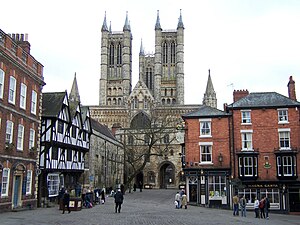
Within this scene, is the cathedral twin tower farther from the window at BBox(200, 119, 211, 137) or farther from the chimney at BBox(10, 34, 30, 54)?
the chimney at BBox(10, 34, 30, 54)

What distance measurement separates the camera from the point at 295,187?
106 feet

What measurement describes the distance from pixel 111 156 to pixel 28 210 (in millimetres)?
29336

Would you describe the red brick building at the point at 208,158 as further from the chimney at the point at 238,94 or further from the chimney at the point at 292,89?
the chimney at the point at 292,89

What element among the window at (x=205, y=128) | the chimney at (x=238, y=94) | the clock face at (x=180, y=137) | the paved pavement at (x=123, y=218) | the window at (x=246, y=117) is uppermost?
the chimney at (x=238, y=94)

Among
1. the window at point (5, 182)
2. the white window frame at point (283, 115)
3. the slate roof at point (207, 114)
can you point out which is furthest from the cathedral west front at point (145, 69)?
the window at point (5, 182)

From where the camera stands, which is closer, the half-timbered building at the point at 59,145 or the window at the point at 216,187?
the half-timbered building at the point at 59,145

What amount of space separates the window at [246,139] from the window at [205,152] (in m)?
3.06

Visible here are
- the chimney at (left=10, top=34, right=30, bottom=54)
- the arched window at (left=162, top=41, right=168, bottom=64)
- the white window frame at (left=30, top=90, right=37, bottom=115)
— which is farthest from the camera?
the arched window at (left=162, top=41, right=168, bottom=64)

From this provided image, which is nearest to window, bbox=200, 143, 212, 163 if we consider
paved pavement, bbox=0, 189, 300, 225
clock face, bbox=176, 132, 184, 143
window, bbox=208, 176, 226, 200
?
window, bbox=208, 176, 226, 200

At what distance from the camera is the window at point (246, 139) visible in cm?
3362

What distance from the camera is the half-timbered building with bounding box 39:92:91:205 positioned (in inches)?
1131

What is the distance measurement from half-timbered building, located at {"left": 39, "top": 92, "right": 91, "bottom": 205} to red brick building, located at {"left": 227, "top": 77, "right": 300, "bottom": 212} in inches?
576

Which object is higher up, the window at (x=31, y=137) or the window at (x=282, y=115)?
the window at (x=282, y=115)

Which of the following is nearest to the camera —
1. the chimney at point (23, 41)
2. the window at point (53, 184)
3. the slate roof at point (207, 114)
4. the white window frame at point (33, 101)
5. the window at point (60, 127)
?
the white window frame at point (33, 101)
